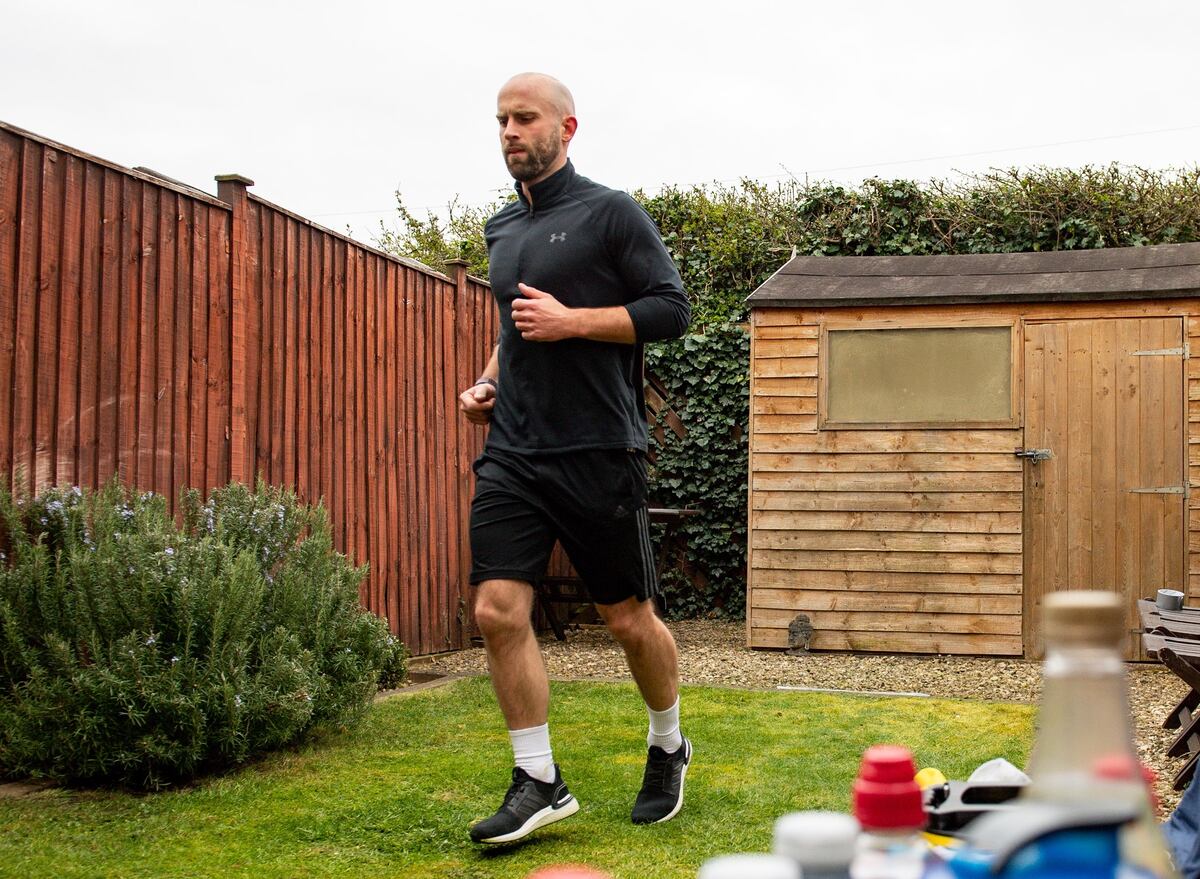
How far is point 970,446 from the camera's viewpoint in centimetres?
746

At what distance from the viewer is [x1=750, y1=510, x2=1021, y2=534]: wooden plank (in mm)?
7398

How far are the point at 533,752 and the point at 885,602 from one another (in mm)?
5094

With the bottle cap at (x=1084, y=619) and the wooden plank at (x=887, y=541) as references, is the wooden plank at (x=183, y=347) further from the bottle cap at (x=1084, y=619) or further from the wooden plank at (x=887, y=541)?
the bottle cap at (x=1084, y=619)

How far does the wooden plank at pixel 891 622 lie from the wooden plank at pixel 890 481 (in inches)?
31.6

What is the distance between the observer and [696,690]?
5688 millimetres

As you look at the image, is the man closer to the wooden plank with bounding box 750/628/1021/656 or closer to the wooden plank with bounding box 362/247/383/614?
the wooden plank with bounding box 362/247/383/614

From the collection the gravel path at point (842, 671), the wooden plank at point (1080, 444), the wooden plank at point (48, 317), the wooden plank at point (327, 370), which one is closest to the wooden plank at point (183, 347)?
the wooden plank at point (48, 317)

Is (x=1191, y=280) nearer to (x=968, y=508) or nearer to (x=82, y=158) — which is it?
(x=968, y=508)

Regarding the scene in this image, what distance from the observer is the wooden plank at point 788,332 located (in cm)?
771

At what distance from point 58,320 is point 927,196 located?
24.6 ft

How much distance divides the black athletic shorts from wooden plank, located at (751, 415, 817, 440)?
4797 mm

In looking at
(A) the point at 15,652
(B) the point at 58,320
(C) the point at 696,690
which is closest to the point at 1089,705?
(A) the point at 15,652

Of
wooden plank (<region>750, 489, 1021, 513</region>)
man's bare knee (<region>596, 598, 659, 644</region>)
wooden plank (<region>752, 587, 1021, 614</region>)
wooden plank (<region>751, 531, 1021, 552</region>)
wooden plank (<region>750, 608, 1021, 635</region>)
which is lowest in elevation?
wooden plank (<region>750, 608, 1021, 635</region>)

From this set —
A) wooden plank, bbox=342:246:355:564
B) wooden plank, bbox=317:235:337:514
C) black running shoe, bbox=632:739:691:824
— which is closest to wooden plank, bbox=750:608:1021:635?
wooden plank, bbox=342:246:355:564
